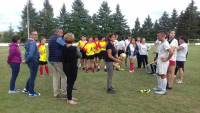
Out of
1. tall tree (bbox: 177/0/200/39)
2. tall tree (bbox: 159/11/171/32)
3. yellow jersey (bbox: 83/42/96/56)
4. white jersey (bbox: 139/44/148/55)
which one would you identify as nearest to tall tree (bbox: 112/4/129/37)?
tall tree (bbox: 159/11/171/32)

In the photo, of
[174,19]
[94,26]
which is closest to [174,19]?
[174,19]

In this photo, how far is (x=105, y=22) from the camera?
245ft

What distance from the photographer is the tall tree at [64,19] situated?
7419 cm

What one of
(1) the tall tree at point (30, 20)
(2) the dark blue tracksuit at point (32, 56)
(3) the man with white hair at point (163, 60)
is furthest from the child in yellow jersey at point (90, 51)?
(1) the tall tree at point (30, 20)

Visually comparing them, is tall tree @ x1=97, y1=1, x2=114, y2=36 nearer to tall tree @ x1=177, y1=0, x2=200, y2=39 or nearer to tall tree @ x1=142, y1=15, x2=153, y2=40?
tall tree @ x1=142, y1=15, x2=153, y2=40

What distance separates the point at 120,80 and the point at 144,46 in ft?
13.6

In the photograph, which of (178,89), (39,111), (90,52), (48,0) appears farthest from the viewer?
(48,0)

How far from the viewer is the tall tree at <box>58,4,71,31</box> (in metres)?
74.2

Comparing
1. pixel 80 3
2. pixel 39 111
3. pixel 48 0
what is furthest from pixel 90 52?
pixel 48 0

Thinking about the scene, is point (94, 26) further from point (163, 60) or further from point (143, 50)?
point (163, 60)

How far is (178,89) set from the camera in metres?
12.3

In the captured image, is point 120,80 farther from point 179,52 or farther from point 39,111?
point 39,111

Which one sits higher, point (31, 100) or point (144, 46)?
point (144, 46)

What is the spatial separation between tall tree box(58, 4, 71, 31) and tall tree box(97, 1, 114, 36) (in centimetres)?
664
